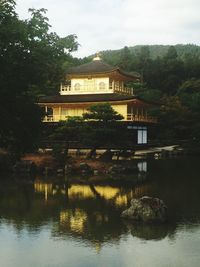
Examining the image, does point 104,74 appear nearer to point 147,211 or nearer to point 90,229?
point 147,211

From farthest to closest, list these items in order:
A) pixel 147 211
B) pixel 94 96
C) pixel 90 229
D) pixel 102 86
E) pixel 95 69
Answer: pixel 95 69 < pixel 102 86 < pixel 94 96 < pixel 147 211 < pixel 90 229

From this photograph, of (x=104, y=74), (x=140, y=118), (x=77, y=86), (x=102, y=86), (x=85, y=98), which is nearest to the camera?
(x=85, y=98)

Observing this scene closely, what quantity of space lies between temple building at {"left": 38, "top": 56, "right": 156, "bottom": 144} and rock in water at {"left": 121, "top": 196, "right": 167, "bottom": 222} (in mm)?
28699

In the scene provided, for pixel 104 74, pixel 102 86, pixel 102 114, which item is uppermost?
pixel 104 74

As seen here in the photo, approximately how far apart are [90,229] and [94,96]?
106 ft

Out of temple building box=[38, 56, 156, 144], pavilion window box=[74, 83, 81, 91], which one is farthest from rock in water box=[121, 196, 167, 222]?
pavilion window box=[74, 83, 81, 91]

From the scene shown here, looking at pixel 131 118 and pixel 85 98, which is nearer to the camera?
pixel 131 118

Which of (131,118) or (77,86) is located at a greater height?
(77,86)

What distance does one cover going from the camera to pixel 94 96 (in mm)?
45219

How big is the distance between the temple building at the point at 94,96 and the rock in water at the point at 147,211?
28.7 m

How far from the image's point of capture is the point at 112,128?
3300 cm

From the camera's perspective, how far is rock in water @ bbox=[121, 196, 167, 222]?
47.3ft

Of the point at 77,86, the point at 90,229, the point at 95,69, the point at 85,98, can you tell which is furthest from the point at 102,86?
the point at 90,229

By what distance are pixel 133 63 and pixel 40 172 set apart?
243 feet
